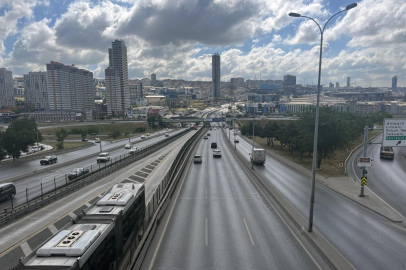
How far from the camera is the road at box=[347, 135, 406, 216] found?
2323cm

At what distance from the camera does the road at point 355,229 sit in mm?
12461

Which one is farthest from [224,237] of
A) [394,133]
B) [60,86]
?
[60,86]

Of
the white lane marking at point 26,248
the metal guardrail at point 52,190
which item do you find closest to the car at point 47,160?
the metal guardrail at point 52,190

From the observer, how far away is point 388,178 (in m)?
31.8

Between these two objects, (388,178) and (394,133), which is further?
(388,178)

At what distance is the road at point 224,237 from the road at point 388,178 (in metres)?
11.2

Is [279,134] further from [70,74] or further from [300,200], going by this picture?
[70,74]

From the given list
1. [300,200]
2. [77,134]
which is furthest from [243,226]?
[77,134]

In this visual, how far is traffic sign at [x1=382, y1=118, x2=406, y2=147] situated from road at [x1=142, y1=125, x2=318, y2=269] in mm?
10974

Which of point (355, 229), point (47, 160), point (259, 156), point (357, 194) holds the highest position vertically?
point (355, 229)

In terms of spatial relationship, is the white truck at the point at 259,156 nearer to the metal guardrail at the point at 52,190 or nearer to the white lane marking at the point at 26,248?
the metal guardrail at the point at 52,190

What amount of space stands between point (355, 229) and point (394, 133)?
382 inches

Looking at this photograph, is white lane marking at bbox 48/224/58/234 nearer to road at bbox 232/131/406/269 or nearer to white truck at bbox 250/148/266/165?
road at bbox 232/131/406/269

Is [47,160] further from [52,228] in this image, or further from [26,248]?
[26,248]
